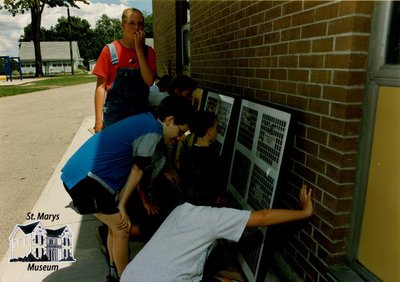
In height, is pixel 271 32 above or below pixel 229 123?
above

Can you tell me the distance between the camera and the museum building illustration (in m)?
3.19

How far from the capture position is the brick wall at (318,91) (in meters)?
1.87

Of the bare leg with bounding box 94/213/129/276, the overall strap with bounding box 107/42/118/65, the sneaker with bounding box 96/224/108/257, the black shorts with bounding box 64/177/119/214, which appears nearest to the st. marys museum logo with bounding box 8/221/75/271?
the sneaker with bounding box 96/224/108/257

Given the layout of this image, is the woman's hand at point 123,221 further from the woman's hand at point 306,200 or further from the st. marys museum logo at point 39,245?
the woman's hand at point 306,200

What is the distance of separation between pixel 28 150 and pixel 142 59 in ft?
17.0

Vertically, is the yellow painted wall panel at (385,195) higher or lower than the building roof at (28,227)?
higher

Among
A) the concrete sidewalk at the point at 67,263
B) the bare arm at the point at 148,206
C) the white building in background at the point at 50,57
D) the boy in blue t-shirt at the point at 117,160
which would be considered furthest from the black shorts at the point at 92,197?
the white building in background at the point at 50,57

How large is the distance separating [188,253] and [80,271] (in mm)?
1505

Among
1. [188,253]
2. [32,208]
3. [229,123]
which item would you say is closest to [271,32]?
[229,123]

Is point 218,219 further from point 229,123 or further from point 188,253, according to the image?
point 229,123

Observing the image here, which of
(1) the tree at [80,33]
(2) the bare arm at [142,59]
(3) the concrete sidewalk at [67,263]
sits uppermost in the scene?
(1) the tree at [80,33]

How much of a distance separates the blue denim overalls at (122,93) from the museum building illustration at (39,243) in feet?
4.06

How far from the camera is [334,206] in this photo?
6.62ft

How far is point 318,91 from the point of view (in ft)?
6.96
